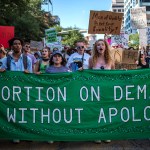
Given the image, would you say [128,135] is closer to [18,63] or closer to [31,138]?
[31,138]

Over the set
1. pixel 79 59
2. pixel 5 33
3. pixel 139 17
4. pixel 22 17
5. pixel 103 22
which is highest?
pixel 22 17

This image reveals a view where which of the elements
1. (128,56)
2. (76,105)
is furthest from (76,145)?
(128,56)

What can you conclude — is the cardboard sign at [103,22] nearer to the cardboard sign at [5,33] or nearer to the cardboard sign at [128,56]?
the cardboard sign at [128,56]

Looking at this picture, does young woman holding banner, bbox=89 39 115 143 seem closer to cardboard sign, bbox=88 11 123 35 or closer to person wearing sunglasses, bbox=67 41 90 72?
person wearing sunglasses, bbox=67 41 90 72

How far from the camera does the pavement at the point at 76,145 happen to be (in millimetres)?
6012

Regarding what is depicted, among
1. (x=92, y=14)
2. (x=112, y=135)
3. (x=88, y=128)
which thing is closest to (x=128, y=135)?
(x=112, y=135)

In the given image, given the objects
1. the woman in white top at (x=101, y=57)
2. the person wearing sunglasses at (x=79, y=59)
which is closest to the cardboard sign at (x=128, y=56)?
the person wearing sunglasses at (x=79, y=59)

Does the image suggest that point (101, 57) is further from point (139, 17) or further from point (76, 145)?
point (139, 17)

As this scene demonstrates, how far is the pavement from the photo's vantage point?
601cm

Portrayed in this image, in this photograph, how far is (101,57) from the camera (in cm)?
667

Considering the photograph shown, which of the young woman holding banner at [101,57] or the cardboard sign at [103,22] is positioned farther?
the cardboard sign at [103,22]

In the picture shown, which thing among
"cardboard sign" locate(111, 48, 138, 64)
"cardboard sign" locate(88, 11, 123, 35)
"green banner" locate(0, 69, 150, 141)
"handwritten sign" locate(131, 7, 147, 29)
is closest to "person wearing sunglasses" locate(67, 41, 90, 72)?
"cardboard sign" locate(111, 48, 138, 64)

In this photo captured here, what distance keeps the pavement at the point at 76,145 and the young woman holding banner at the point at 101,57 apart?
4.15 ft

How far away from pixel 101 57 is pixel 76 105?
3.70 feet
